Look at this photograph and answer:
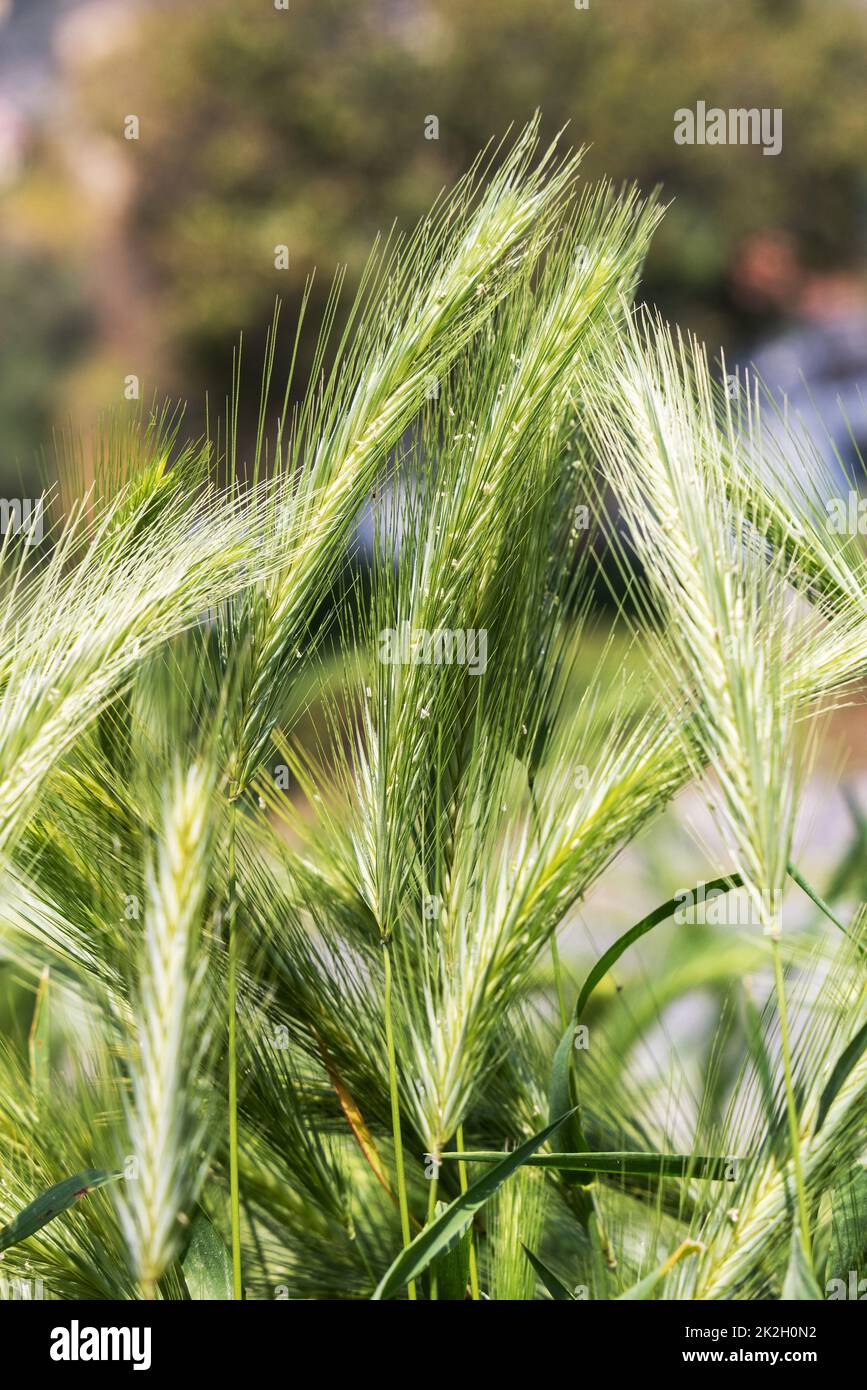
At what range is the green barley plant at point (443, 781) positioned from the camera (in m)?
0.31

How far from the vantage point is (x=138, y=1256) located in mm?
224

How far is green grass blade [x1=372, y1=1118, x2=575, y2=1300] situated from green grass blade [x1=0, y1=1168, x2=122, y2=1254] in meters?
0.08

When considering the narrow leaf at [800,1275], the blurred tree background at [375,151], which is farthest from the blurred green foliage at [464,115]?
the narrow leaf at [800,1275]

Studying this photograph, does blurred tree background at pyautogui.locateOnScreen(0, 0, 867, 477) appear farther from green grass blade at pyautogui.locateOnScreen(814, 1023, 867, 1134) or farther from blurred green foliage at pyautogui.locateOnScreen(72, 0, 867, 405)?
green grass blade at pyautogui.locateOnScreen(814, 1023, 867, 1134)

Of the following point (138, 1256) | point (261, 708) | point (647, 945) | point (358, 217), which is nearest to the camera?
point (138, 1256)

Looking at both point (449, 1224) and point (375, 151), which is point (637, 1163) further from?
point (375, 151)

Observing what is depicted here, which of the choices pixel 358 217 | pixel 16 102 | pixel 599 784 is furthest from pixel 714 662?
pixel 16 102

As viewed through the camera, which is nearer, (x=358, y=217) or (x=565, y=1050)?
(x=565, y=1050)

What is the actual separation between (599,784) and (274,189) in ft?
16.1

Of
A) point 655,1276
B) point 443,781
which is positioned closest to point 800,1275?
point 655,1276

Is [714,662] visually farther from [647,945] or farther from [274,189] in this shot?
[274,189]

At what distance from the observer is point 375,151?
183 inches

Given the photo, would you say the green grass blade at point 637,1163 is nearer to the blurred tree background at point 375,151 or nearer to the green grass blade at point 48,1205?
the green grass blade at point 48,1205

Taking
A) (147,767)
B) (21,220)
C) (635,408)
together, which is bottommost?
(147,767)
